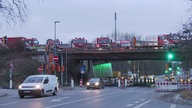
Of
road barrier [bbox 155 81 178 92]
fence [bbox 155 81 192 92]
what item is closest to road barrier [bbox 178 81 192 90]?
fence [bbox 155 81 192 92]

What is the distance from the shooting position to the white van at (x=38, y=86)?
109 feet

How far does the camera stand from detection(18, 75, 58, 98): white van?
33281mm

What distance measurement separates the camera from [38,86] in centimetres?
3388

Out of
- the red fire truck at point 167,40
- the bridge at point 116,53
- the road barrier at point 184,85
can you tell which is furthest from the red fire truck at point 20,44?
the road barrier at point 184,85

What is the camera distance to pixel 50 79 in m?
36.9

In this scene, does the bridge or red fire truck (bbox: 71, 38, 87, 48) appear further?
red fire truck (bbox: 71, 38, 87, 48)

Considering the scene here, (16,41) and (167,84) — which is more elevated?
(16,41)

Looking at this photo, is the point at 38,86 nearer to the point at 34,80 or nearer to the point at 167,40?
the point at 34,80

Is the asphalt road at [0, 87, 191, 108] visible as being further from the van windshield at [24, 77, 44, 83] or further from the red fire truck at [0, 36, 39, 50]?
the red fire truck at [0, 36, 39, 50]

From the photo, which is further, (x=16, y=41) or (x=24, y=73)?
(x=16, y=41)

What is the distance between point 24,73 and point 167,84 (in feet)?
112

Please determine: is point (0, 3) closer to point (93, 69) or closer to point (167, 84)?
point (167, 84)

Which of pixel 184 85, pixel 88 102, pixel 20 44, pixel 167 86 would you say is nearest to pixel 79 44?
pixel 20 44

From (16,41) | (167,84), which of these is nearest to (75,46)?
(16,41)
